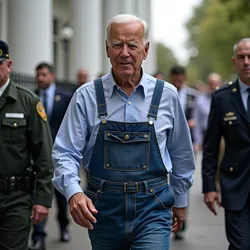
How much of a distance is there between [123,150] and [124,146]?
25 millimetres

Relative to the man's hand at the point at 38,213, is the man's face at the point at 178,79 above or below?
above

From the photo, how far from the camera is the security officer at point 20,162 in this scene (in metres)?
4.64

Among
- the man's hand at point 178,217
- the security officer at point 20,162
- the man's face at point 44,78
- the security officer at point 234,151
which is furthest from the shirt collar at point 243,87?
the man's face at point 44,78

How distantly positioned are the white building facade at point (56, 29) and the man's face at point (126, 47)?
1027 centimetres

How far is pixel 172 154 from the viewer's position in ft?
13.3

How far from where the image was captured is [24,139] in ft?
15.6

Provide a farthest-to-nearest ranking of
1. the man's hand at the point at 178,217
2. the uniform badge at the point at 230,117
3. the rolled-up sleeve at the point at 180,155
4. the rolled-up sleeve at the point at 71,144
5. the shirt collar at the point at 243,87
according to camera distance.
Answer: the shirt collar at the point at 243,87 < the uniform badge at the point at 230,117 < the man's hand at the point at 178,217 < the rolled-up sleeve at the point at 180,155 < the rolled-up sleeve at the point at 71,144

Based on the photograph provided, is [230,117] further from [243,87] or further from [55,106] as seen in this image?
[55,106]

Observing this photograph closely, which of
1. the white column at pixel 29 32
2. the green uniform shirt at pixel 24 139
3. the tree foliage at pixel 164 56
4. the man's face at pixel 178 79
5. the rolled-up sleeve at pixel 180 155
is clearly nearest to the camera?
the rolled-up sleeve at pixel 180 155

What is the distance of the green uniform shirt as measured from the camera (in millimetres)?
4672

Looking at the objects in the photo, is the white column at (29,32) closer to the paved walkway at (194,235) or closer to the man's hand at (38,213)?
the paved walkway at (194,235)

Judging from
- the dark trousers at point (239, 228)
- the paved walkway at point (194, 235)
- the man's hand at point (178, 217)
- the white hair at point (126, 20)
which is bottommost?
the paved walkway at point (194, 235)

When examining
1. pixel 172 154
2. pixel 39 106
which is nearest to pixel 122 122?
pixel 172 154

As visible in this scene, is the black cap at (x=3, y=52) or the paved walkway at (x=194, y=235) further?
the paved walkway at (x=194, y=235)
